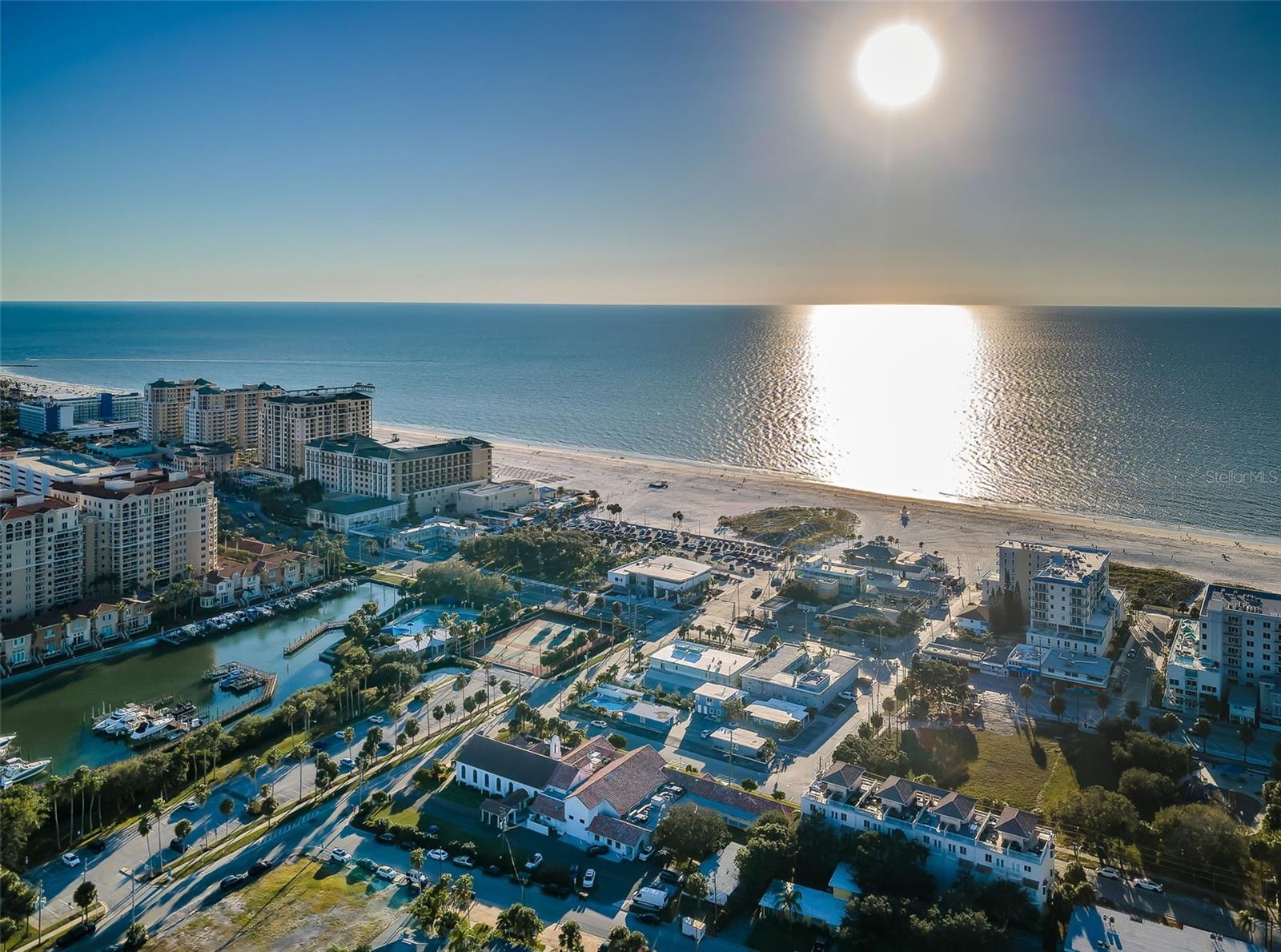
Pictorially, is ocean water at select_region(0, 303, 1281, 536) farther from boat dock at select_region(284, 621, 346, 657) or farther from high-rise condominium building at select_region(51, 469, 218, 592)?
high-rise condominium building at select_region(51, 469, 218, 592)

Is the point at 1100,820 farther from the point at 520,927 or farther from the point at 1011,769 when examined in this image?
the point at 520,927

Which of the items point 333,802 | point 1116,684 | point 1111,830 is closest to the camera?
point 1111,830

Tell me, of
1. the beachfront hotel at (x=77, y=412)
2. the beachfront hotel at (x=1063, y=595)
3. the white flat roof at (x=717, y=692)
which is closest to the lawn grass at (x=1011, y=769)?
the beachfront hotel at (x=1063, y=595)

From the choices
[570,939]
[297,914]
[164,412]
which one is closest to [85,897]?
[297,914]

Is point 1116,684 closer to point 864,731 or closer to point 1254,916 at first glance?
point 864,731

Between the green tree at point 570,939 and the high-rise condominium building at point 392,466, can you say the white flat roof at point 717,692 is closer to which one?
the green tree at point 570,939

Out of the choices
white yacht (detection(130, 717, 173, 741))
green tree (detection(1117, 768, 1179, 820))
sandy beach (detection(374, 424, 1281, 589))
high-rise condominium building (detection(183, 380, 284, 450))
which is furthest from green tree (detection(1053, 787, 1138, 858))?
high-rise condominium building (detection(183, 380, 284, 450))

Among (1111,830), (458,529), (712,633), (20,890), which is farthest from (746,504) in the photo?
(20,890)
